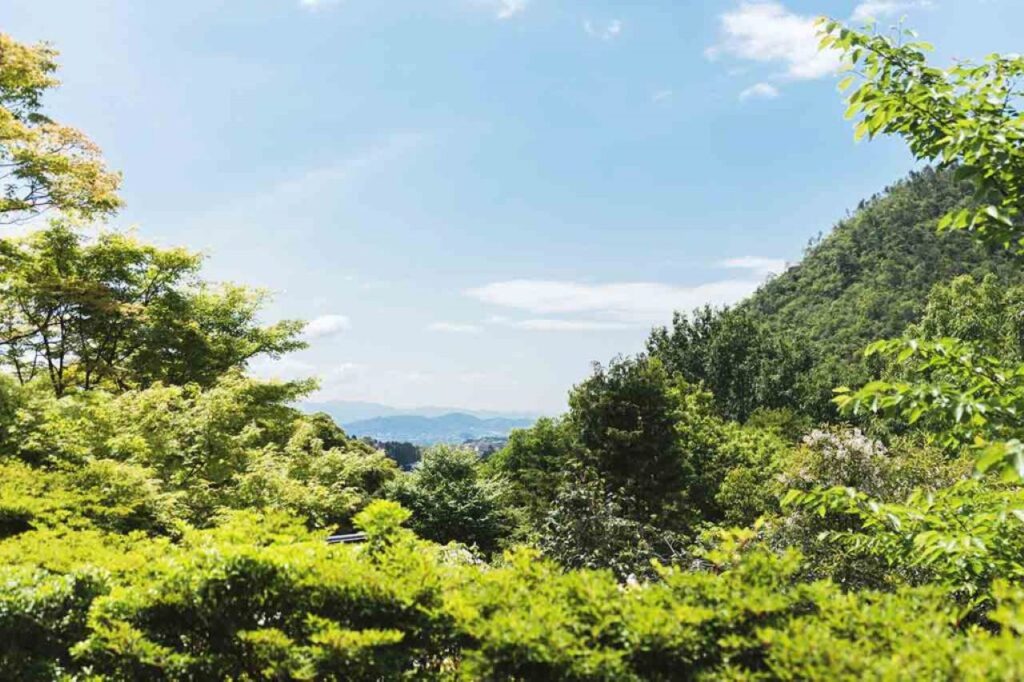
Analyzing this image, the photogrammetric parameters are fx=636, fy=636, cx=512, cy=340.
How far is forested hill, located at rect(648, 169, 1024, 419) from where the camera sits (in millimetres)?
53656

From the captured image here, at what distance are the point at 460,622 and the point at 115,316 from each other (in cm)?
1699

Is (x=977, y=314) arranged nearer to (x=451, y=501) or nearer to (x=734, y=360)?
(x=734, y=360)

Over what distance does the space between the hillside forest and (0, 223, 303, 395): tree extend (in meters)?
0.09

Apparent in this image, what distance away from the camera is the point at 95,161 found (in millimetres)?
13711

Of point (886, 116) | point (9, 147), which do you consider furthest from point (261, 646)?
point (9, 147)

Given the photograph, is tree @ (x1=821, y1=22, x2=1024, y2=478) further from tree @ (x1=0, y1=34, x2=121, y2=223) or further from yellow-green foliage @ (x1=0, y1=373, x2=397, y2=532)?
tree @ (x1=0, y1=34, x2=121, y2=223)

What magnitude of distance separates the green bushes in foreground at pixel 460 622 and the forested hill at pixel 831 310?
22819mm

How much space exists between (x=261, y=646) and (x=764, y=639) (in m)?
2.27

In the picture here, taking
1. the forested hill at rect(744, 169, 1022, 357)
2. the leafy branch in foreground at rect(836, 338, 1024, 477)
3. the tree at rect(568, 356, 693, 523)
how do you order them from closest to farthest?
the leafy branch in foreground at rect(836, 338, 1024, 477), the tree at rect(568, 356, 693, 523), the forested hill at rect(744, 169, 1022, 357)

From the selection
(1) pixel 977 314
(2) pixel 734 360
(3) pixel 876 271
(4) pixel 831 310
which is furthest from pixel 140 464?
(3) pixel 876 271

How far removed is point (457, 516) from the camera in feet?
63.6

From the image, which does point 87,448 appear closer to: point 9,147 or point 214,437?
point 214,437

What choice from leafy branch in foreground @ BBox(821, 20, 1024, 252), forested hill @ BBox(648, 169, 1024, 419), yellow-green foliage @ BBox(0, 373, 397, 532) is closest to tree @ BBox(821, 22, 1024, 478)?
leafy branch in foreground @ BBox(821, 20, 1024, 252)

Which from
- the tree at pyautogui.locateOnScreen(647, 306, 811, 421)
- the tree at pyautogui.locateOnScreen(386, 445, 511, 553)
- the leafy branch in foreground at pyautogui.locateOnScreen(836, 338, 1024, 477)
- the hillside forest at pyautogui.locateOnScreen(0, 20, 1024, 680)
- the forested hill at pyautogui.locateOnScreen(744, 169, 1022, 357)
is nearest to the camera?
the hillside forest at pyautogui.locateOnScreen(0, 20, 1024, 680)
